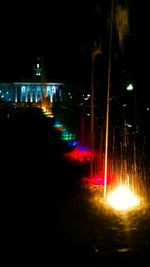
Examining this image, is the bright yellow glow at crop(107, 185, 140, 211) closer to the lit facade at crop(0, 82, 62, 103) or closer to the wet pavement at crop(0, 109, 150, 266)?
the wet pavement at crop(0, 109, 150, 266)

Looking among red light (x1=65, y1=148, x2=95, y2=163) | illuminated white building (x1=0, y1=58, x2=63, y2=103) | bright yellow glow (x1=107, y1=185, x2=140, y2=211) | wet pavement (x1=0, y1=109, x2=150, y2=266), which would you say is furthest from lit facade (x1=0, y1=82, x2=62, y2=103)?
bright yellow glow (x1=107, y1=185, x2=140, y2=211)

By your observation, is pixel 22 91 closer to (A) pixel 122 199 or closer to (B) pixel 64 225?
(A) pixel 122 199

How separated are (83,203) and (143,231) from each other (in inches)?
73.0

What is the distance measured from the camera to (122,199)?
7992 mm

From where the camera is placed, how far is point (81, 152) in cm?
1455

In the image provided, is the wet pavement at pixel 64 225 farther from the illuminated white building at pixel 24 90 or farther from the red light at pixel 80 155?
the illuminated white building at pixel 24 90

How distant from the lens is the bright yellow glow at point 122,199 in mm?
7504

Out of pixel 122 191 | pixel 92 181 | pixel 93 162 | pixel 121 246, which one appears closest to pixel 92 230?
pixel 121 246

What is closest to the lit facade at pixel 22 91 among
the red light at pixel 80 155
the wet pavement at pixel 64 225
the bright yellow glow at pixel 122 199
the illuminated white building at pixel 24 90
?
the illuminated white building at pixel 24 90

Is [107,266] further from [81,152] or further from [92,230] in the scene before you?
[81,152]

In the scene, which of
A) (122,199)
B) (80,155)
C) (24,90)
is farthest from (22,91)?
(122,199)

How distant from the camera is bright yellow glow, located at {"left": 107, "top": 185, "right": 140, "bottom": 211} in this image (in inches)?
295

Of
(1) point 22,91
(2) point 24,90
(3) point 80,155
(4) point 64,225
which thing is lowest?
(4) point 64,225

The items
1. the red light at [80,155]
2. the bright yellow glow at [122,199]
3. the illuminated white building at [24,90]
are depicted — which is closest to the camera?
the bright yellow glow at [122,199]
